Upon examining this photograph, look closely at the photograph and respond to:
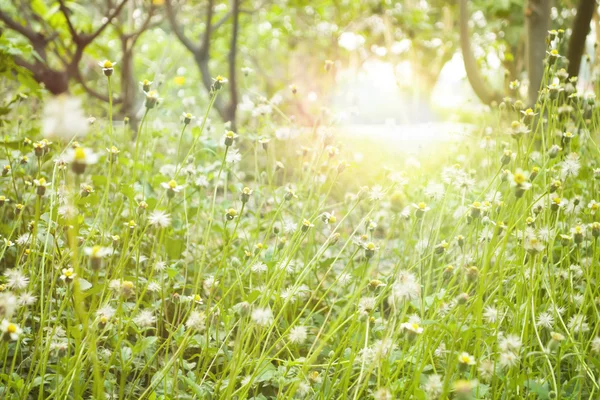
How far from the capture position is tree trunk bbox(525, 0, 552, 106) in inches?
109

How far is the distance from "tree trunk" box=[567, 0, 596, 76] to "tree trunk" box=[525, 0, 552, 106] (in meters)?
0.21

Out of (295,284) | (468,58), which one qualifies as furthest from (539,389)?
(468,58)

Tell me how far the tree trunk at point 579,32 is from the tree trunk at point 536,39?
0.21m

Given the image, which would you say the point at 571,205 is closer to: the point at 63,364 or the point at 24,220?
the point at 63,364

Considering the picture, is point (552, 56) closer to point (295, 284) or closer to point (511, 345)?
point (511, 345)

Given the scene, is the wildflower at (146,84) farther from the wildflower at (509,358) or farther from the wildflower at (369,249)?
the wildflower at (509,358)

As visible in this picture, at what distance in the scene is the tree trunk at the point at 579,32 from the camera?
2367 millimetres

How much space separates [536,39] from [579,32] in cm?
35

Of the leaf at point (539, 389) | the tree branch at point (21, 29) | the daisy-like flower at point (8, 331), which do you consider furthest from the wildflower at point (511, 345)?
the tree branch at point (21, 29)

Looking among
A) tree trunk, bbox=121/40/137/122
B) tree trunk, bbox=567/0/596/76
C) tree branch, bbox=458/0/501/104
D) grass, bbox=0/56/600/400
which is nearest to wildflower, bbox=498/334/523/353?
grass, bbox=0/56/600/400

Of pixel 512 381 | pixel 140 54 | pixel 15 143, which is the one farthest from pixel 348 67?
pixel 512 381

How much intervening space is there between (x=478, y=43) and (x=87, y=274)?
6.13 m

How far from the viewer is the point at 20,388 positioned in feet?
3.20

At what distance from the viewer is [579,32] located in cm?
250
